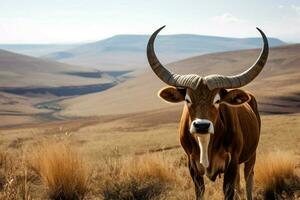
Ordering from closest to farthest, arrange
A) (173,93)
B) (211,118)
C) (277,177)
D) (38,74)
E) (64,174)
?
1. (211,118)
2. (173,93)
3. (64,174)
4. (277,177)
5. (38,74)

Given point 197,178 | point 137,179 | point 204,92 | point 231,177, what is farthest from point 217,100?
point 137,179

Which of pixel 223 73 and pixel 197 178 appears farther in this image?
pixel 223 73

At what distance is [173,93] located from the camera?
261 inches

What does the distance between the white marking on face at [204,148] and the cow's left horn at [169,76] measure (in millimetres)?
673

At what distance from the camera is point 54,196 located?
26.5 ft

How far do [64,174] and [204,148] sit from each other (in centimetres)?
297

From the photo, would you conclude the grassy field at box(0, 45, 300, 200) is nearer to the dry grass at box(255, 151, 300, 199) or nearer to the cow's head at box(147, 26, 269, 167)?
the dry grass at box(255, 151, 300, 199)

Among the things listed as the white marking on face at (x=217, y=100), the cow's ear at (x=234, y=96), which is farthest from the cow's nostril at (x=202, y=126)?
the cow's ear at (x=234, y=96)

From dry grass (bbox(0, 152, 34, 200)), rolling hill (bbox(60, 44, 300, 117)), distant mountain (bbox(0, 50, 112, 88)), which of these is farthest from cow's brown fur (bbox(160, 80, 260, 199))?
distant mountain (bbox(0, 50, 112, 88))

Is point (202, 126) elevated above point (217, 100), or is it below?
below

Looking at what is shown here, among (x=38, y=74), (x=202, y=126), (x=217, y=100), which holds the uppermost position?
(x=217, y=100)

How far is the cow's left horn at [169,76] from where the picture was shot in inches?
249

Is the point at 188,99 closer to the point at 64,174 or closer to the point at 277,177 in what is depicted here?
the point at 64,174

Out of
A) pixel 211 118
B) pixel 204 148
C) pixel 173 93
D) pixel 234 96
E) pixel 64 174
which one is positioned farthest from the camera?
pixel 64 174
